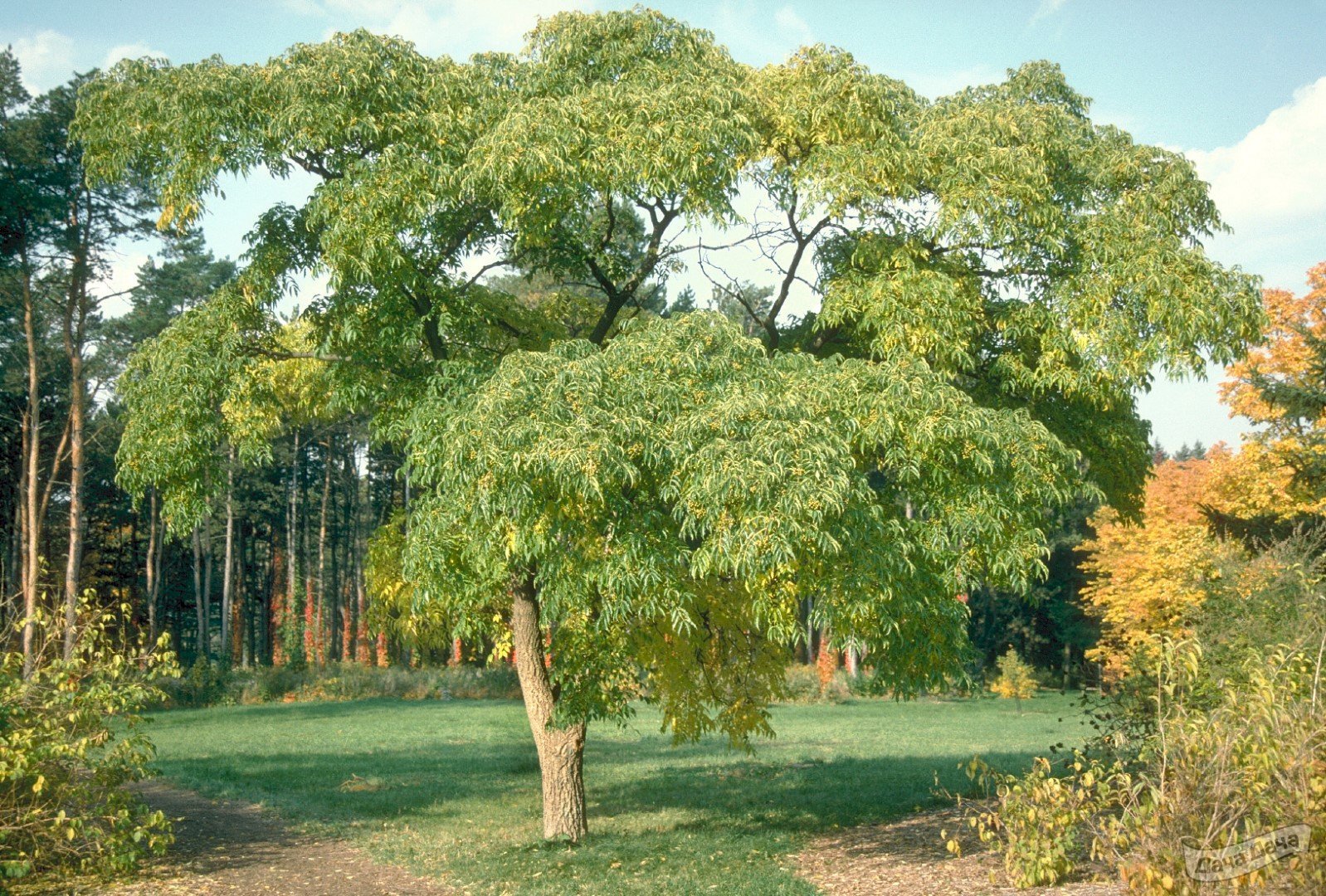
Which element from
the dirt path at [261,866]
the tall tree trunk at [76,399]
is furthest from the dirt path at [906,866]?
the tall tree trunk at [76,399]

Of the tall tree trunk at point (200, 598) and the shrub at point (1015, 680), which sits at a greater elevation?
the tall tree trunk at point (200, 598)

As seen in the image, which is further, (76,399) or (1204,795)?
(76,399)

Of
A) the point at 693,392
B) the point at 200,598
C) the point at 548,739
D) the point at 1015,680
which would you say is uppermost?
the point at 693,392

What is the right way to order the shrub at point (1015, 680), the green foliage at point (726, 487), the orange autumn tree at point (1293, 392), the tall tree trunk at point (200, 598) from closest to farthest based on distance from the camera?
the green foliage at point (726, 487) < the orange autumn tree at point (1293, 392) < the shrub at point (1015, 680) < the tall tree trunk at point (200, 598)

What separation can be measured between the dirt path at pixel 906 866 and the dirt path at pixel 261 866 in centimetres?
335

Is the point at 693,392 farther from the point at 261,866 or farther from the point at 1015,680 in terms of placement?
the point at 1015,680

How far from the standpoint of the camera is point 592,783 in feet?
51.9

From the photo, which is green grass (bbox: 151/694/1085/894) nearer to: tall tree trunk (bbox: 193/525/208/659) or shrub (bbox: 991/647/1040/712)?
shrub (bbox: 991/647/1040/712)

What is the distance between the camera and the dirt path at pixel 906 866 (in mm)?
8141

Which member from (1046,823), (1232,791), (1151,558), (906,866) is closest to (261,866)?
(906,866)

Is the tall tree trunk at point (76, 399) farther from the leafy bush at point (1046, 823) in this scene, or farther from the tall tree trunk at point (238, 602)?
the leafy bush at point (1046, 823)

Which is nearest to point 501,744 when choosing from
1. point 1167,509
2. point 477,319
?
point 477,319

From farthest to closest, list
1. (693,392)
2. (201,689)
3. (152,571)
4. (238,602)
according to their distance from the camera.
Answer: (238,602) → (152,571) → (201,689) → (693,392)

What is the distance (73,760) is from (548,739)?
410 centimetres
